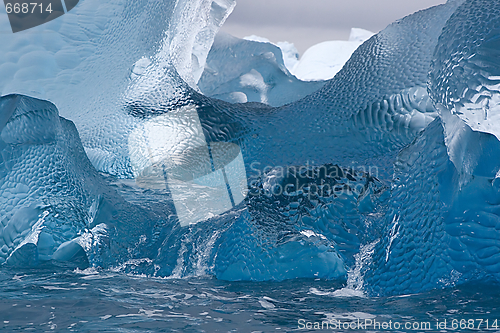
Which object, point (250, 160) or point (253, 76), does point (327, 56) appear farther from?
point (250, 160)

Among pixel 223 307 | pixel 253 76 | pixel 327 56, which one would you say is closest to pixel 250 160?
pixel 223 307

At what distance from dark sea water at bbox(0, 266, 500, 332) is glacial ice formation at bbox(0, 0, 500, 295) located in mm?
106

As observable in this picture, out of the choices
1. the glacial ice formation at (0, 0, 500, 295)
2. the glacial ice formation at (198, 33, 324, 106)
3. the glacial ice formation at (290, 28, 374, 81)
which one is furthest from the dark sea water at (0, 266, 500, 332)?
the glacial ice formation at (290, 28, 374, 81)

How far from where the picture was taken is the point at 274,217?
1858 millimetres

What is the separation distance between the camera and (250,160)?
2.35 metres

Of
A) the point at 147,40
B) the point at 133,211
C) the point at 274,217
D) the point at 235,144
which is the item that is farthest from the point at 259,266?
the point at 147,40

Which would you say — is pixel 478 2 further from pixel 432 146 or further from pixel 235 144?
pixel 235 144

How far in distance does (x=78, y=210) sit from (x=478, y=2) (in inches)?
65.7

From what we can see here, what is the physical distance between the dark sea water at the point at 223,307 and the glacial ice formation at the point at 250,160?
0.11 metres

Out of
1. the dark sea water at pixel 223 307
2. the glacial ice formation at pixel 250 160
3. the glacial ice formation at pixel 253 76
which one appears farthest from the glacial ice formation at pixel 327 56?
the dark sea water at pixel 223 307

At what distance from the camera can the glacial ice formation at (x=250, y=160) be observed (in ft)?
4.62

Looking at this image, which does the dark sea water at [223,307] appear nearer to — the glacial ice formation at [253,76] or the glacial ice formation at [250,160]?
the glacial ice formation at [250,160]

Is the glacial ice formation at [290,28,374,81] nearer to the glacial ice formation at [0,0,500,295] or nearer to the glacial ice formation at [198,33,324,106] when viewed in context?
the glacial ice formation at [198,33,324,106]

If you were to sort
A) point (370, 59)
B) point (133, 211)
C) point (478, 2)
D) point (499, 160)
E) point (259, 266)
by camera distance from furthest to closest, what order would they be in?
1. point (370, 59)
2. point (133, 211)
3. point (259, 266)
4. point (478, 2)
5. point (499, 160)
